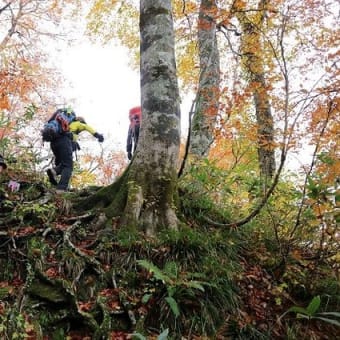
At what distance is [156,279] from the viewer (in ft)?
11.2

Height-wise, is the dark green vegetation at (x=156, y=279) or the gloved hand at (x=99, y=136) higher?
the gloved hand at (x=99, y=136)

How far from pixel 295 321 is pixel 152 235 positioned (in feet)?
5.42

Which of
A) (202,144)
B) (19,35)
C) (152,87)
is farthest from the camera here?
(19,35)

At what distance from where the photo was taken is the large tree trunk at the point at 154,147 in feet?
14.1

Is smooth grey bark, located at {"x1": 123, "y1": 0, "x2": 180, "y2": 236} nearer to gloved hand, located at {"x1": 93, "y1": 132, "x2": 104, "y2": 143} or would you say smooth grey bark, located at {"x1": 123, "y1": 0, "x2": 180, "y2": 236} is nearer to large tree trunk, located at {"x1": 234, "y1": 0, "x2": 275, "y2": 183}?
gloved hand, located at {"x1": 93, "y1": 132, "x2": 104, "y2": 143}

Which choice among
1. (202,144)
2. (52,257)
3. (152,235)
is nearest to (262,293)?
(152,235)

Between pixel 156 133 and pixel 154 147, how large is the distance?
189 mm

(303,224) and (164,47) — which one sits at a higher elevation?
(164,47)

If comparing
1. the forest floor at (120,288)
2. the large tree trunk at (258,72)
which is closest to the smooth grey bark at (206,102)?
the large tree trunk at (258,72)

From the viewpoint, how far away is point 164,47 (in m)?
5.04

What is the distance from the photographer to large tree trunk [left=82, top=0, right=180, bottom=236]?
4293mm

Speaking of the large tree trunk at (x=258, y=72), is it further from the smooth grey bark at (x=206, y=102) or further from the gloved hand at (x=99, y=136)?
the gloved hand at (x=99, y=136)

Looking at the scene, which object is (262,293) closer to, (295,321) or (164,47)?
(295,321)

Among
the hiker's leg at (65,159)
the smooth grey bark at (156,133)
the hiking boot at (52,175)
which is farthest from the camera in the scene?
the hiking boot at (52,175)
